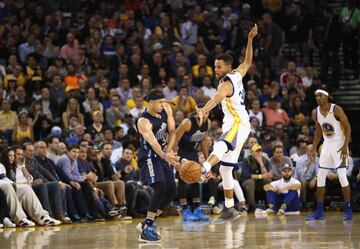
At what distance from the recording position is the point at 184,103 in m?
18.8

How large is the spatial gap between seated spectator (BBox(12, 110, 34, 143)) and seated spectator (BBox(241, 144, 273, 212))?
440 cm

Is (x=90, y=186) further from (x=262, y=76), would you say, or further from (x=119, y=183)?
(x=262, y=76)

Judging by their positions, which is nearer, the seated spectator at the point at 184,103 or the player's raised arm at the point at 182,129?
the player's raised arm at the point at 182,129

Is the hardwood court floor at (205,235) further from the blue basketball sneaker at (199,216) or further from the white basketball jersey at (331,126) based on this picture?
the white basketball jersey at (331,126)

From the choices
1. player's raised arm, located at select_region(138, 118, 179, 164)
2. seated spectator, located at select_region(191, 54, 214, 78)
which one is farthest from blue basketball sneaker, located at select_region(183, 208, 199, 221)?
seated spectator, located at select_region(191, 54, 214, 78)

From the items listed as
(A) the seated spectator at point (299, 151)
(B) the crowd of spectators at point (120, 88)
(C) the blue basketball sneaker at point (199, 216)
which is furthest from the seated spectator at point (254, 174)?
(C) the blue basketball sneaker at point (199, 216)

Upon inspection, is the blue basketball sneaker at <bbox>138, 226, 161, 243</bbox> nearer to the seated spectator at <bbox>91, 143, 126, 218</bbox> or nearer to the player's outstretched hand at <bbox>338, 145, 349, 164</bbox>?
the player's outstretched hand at <bbox>338, 145, 349, 164</bbox>

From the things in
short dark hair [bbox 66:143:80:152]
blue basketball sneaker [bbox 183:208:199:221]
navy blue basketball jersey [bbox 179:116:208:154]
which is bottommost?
blue basketball sneaker [bbox 183:208:199:221]

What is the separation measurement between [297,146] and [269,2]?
645 cm

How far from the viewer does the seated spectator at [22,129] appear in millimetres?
16938

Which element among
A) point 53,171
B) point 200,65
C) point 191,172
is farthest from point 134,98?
point 191,172

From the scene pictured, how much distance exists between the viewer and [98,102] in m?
18.4

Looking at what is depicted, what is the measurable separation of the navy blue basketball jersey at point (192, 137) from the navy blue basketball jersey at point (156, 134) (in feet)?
8.58

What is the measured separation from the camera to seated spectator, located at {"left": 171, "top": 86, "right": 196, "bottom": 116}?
18.8 m
